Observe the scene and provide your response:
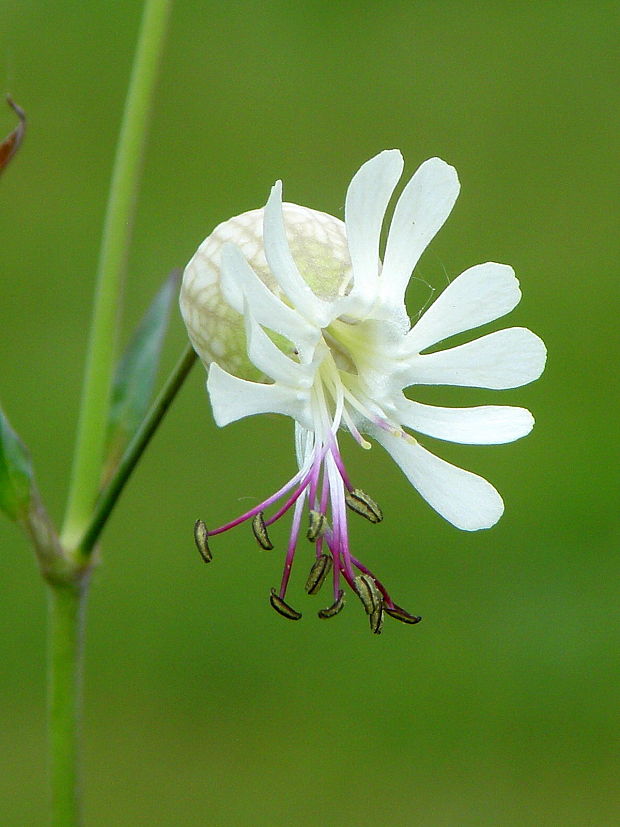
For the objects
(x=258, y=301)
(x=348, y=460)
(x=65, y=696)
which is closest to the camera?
(x=258, y=301)

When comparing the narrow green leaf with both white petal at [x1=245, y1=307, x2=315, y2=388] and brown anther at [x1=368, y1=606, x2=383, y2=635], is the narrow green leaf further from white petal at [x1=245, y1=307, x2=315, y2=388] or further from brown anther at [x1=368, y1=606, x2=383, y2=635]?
brown anther at [x1=368, y1=606, x2=383, y2=635]

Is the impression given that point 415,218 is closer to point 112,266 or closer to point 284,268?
point 284,268

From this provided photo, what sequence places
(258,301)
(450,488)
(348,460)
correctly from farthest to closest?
(348,460) → (450,488) → (258,301)

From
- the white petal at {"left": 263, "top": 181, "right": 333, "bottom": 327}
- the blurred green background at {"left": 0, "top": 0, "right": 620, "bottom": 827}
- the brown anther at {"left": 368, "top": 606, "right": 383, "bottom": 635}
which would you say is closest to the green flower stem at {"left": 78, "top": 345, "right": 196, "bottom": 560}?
the white petal at {"left": 263, "top": 181, "right": 333, "bottom": 327}

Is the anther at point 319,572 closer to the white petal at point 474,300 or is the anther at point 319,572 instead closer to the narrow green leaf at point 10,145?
the white petal at point 474,300

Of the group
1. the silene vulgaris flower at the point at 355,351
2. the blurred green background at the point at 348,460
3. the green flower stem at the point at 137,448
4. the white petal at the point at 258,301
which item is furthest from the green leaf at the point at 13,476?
the blurred green background at the point at 348,460

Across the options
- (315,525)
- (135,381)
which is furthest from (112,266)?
(315,525)

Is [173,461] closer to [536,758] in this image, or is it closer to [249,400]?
[536,758]
